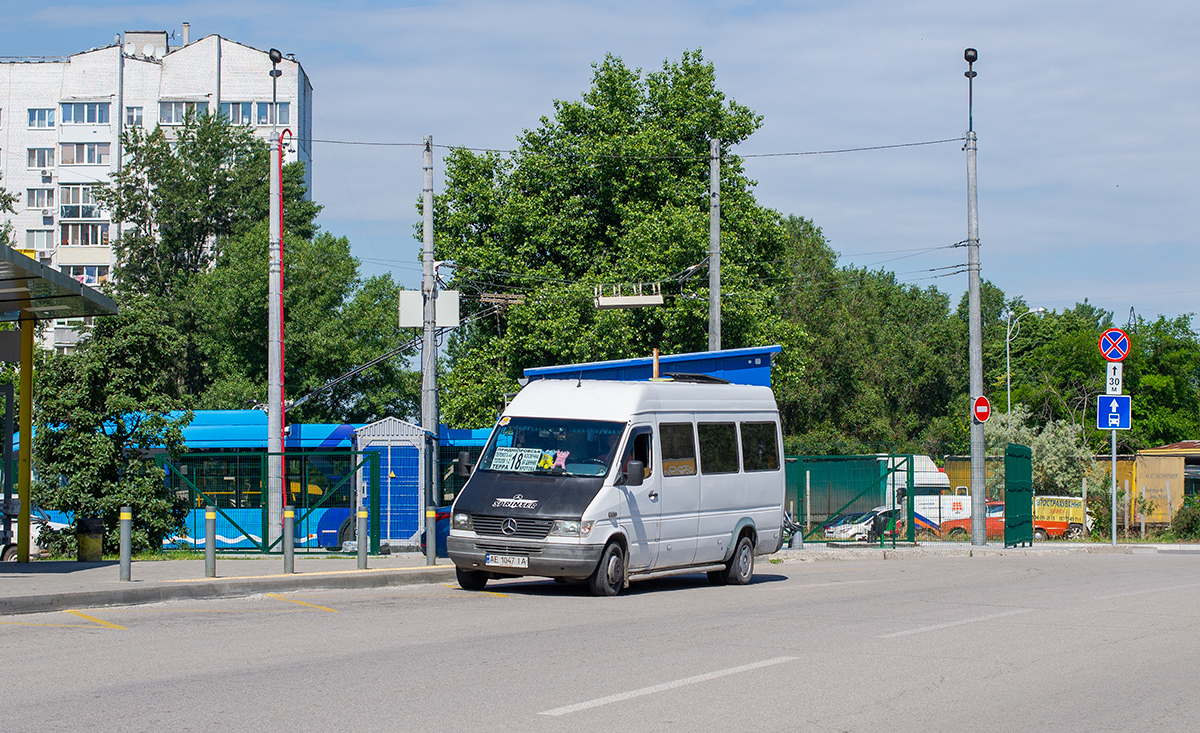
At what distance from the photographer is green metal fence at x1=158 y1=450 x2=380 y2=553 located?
832 inches

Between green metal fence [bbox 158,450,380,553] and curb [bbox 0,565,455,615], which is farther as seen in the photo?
green metal fence [bbox 158,450,380,553]

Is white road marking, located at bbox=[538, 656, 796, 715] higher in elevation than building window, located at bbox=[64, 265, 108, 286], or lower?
lower

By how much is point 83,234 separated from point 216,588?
68.1m

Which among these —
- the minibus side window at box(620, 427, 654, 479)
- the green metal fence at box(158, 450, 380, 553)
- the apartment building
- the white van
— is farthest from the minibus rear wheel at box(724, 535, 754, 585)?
the apartment building

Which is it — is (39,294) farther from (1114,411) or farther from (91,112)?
(91,112)

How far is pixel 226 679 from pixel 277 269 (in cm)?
1536

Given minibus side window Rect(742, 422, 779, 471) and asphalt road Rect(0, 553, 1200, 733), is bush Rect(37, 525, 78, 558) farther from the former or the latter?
minibus side window Rect(742, 422, 779, 471)

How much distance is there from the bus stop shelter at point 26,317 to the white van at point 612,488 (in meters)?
5.65

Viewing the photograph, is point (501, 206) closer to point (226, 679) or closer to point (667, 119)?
point (667, 119)

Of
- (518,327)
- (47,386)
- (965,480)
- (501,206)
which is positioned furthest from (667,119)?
(47,386)

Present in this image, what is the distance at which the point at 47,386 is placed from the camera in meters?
20.3

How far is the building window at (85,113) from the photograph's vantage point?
75188 millimetres

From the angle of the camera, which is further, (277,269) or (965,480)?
(965,480)

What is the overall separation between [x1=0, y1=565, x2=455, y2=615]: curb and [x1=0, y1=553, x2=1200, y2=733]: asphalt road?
0.36 m
